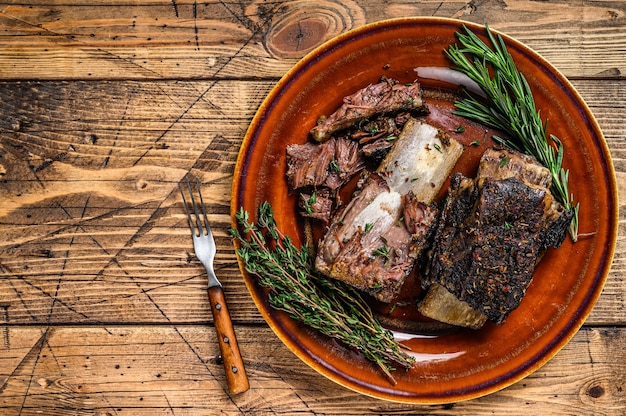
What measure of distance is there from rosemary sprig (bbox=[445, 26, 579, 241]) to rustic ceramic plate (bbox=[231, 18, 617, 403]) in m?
0.07

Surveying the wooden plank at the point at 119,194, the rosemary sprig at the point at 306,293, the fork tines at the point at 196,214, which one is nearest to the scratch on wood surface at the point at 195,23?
the wooden plank at the point at 119,194

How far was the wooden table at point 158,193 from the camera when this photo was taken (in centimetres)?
323

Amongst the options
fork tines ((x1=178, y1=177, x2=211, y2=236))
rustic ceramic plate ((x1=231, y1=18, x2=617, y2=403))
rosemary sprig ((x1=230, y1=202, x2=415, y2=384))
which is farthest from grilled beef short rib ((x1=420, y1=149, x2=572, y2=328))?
fork tines ((x1=178, y1=177, x2=211, y2=236))

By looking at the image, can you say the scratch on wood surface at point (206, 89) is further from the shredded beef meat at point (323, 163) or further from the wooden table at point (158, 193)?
the shredded beef meat at point (323, 163)

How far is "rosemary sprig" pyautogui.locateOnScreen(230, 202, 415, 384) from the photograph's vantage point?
Answer: 2.88m

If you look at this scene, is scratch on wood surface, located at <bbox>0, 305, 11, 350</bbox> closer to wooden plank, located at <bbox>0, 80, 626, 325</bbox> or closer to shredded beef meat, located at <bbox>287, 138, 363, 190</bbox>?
wooden plank, located at <bbox>0, 80, 626, 325</bbox>

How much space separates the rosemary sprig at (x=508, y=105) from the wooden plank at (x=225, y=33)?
35cm

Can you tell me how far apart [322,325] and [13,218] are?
207 centimetres

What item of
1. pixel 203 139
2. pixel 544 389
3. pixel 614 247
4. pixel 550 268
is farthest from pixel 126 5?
pixel 544 389

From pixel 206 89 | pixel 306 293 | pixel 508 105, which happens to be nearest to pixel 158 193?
pixel 206 89

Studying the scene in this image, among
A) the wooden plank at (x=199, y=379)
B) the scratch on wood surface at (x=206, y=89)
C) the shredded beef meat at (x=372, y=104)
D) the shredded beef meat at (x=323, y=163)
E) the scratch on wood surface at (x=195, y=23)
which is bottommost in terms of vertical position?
the wooden plank at (x=199, y=379)

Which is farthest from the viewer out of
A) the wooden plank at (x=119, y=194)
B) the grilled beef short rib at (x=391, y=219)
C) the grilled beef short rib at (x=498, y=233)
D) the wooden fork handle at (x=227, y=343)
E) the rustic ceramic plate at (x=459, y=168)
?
the wooden plank at (x=119, y=194)

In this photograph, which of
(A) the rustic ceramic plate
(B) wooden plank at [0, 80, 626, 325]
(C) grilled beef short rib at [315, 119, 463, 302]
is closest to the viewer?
(C) grilled beef short rib at [315, 119, 463, 302]

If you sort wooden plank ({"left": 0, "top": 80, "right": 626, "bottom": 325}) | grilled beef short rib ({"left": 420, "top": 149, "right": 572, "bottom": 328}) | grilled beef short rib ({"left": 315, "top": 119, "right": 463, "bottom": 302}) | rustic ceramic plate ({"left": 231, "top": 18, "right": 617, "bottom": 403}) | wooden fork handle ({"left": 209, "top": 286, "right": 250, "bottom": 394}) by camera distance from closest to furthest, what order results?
grilled beef short rib ({"left": 420, "top": 149, "right": 572, "bottom": 328}), grilled beef short rib ({"left": 315, "top": 119, "right": 463, "bottom": 302}), rustic ceramic plate ({"left": 231, "top": 18, "right": 617, "bottom": 403}), wooden fork handle ({"left": 209, "top": 286, "right": 250, "bottom": 394}), wooden plank ({"left": 0, "top": 80, "right": 626, "bottom": 325})
